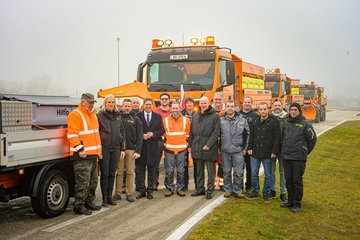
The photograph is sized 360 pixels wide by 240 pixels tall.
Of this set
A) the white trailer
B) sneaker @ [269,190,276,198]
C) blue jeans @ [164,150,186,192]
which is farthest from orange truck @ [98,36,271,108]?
the white trailer

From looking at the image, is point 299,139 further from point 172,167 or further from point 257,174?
point 172,167

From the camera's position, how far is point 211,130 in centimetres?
736

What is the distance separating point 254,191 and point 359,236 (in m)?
2.17

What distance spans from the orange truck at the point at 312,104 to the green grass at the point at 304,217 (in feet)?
67.0

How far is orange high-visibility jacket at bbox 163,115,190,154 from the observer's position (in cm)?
772

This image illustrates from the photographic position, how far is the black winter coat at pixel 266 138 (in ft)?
22.8

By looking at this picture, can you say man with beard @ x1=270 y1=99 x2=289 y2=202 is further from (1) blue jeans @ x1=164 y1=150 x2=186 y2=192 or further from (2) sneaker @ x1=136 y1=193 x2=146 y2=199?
(2) sneaker @ x1=136 y1=193 x2=146 y2=199

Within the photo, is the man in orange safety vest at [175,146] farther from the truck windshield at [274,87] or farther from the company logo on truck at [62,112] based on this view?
the truck windshield at [274,87]

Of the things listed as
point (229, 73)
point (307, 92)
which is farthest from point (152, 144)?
point (307, 92)

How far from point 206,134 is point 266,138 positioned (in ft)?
3.77

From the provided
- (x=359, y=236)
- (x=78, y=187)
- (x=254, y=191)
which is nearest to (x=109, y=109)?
(x=78, y=187)

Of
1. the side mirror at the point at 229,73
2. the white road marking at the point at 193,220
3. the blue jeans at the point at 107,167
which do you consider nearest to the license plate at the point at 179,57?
the side mirror at the point at 229,73

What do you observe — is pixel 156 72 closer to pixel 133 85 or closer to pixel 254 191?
pixel 133 85

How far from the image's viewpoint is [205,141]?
24.3ft
